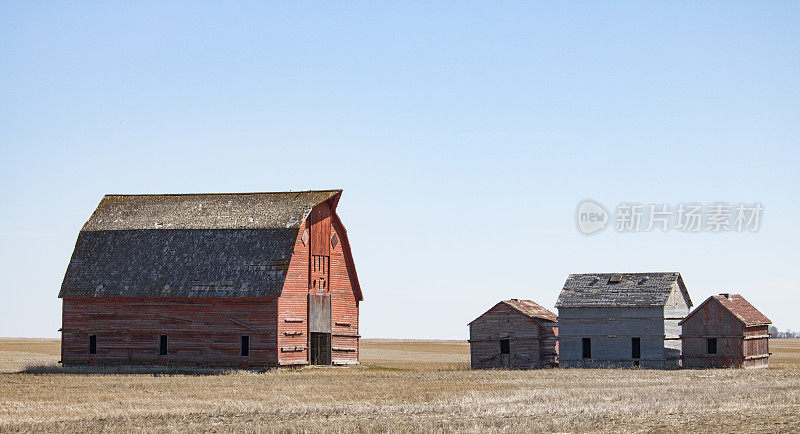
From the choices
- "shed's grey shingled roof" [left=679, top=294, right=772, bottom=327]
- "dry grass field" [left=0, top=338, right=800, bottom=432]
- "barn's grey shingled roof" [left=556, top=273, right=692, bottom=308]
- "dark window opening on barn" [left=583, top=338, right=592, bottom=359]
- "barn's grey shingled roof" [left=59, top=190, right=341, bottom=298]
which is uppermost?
"barn's grey shingled roof" [left=59, top=190, right=341, bottom=298]

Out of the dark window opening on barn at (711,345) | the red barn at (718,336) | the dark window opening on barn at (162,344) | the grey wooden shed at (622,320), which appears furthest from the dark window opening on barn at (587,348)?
the dark window opening on barn at (162,344)

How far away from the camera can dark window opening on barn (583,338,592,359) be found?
53.2 meters

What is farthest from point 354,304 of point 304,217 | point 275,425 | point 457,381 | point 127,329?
point 275,425

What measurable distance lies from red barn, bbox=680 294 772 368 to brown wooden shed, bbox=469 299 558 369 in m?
6.75

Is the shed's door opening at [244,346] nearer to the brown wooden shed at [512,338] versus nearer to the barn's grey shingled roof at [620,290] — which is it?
the brown wooden shed at [512,338]

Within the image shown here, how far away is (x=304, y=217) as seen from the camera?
1900 inches

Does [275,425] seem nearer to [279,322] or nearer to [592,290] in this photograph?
[279,322]

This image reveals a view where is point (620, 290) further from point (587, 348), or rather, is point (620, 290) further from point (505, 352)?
point (505, 352)

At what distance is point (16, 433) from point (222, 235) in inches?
1070

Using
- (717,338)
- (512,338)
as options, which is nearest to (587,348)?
(512,338)

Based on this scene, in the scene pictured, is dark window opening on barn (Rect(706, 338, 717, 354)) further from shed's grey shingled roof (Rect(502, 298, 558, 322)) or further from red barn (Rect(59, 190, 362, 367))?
red barn (Rect(59, 190, 362, 367))

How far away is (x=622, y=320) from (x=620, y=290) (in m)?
1.61

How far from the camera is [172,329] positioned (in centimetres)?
4800

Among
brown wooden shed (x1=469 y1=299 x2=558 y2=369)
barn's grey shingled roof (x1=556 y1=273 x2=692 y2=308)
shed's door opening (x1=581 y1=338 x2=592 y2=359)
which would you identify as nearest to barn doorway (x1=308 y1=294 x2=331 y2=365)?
brown wooden shed (x1=469 y1=299 x2=558 y2=369)
